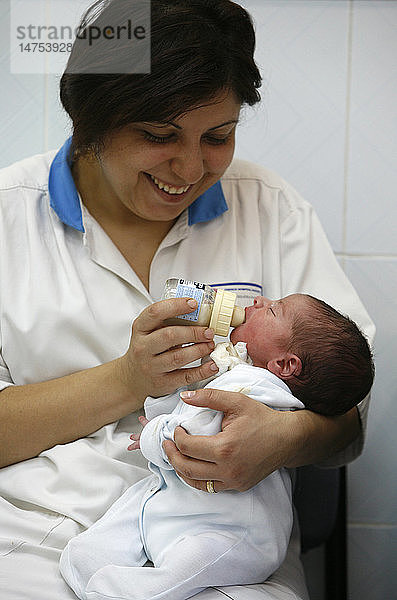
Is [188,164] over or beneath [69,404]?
over

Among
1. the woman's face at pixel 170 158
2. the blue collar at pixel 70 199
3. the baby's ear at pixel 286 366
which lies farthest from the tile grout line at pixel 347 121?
the baby's ear at pixel 286 366

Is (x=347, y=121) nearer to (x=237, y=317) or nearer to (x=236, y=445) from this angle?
(x=237, y=317)

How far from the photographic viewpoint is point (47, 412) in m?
1.27

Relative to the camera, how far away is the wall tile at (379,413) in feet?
5.83

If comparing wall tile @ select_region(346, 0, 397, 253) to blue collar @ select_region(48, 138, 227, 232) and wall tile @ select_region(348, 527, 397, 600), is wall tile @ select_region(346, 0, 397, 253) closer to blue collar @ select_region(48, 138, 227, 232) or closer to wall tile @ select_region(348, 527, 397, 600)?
blue collar @ select_region(48, 138, 227, 232)

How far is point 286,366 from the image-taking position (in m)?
1.17

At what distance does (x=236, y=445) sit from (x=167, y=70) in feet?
2.00

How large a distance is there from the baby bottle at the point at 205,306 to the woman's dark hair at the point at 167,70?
0.29m

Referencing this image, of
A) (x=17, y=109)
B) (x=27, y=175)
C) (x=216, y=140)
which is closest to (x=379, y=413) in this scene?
(x=216, y=140)

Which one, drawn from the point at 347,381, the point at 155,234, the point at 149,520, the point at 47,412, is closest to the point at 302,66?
the point at 155,234

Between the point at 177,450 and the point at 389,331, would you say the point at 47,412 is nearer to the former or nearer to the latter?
the point at 177,450

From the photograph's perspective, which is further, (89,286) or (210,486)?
(89,286)

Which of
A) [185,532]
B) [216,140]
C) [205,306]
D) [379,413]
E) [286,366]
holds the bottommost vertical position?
[379,413]

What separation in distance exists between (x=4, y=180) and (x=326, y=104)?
2.75 ft
